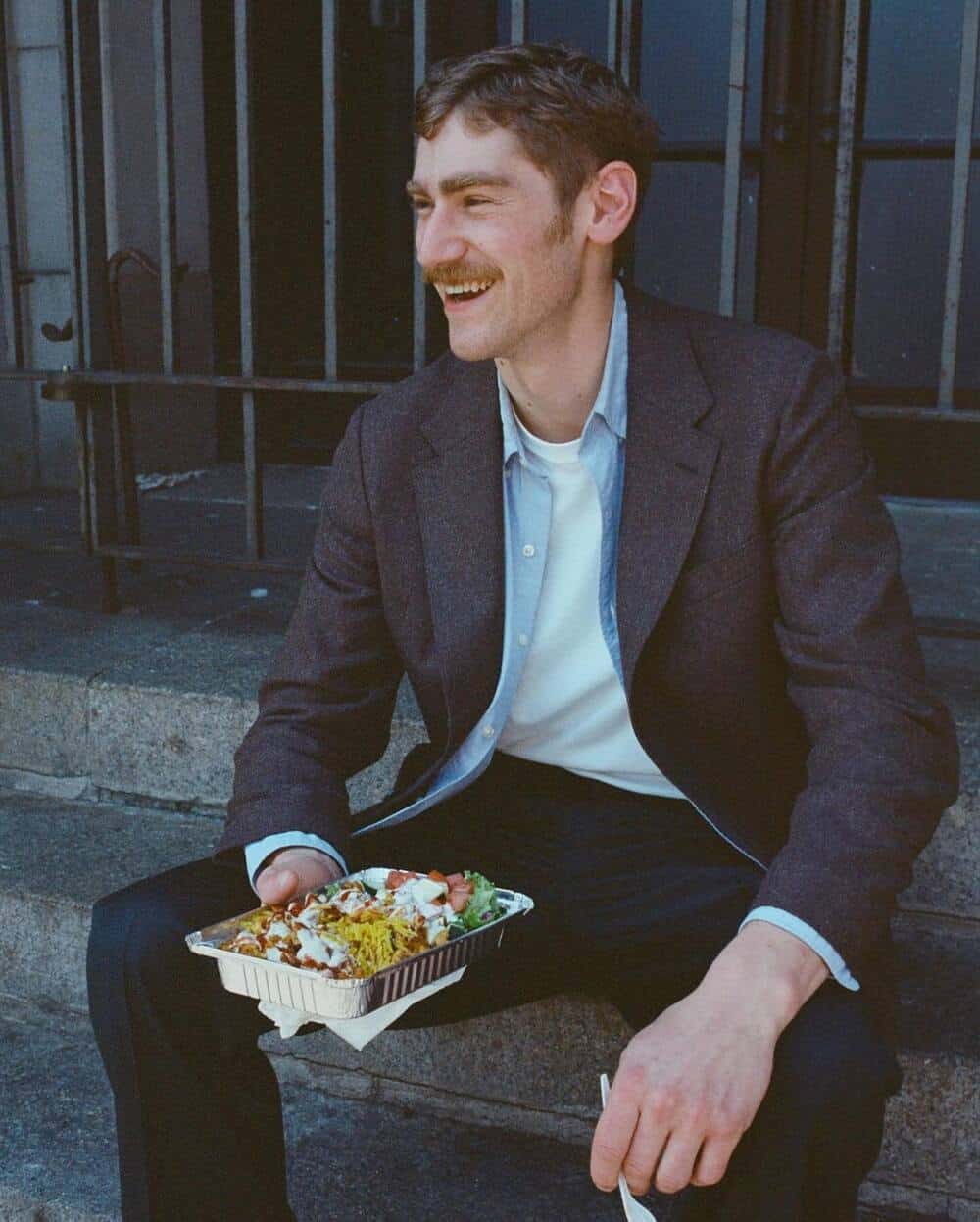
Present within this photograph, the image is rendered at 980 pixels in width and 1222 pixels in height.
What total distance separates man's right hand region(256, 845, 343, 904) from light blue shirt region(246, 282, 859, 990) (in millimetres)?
26

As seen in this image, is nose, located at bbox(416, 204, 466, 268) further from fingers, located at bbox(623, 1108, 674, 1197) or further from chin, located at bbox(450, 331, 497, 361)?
fingers, located at bbox(623, 1108, 674, 1197)

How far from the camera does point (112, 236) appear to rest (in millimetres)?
5520

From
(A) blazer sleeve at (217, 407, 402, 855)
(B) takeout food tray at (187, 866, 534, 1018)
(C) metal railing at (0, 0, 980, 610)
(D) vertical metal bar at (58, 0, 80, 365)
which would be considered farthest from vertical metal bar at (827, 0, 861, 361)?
(D) vertical metal bar at (58, 0, 80, 365)

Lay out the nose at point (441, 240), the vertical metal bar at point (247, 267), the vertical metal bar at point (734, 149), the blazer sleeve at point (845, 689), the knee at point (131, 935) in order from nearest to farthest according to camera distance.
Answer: the blazer sleeve at point (845, 689), the knee at point (131, 935), the nose at point (441, 240), the vertical metal bar at point (734, 149), the vertical metal bar at point (247, 267)

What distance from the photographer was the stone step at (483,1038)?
7.34ft

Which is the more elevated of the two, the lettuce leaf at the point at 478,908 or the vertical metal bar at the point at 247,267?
the vertical metal bar at the point at 247,267

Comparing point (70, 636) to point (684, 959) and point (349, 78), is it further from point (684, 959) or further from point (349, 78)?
point (349, 78)

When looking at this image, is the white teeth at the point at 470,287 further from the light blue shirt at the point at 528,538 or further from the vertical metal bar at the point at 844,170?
the vertical metal bar at the point at 844,170

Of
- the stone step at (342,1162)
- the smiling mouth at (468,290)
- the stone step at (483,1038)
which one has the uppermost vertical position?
the smiling mouth at (468,290)

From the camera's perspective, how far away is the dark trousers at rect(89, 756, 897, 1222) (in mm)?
1629

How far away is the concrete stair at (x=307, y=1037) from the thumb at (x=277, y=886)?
0.60 metres

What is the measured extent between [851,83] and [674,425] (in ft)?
3.54

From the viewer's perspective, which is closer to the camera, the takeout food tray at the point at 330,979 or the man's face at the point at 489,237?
Answer: the takeout food tray at the point at 330,979

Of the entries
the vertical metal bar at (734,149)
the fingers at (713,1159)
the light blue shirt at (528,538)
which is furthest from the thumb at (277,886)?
the vertical metal bar at (734,149)
